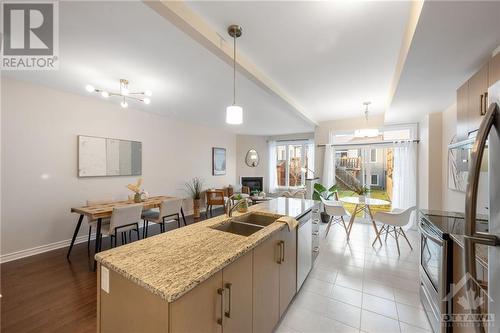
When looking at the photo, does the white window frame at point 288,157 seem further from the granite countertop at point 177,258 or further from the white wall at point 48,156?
the granite countertop at point 177,258

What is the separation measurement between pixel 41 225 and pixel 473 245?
457 cm

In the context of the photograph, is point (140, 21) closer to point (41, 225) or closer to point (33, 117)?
point (33, 117)

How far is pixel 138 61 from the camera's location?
7.52ft

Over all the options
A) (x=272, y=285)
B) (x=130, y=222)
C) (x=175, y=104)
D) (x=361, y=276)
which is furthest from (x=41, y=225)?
(x=361, y=276)

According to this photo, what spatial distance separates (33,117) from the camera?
2.95 metres

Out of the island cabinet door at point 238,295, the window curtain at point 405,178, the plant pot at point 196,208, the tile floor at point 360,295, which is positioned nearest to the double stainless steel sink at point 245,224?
the island cabinet door at point 238,295

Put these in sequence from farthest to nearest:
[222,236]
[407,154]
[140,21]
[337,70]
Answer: [407,154] < [337,70] < [140,21] < [222,236]

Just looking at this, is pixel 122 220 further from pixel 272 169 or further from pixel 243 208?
pixel 272 169

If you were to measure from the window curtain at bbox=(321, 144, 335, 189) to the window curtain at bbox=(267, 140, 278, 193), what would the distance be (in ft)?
7.54

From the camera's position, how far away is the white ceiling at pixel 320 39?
1.54 meters

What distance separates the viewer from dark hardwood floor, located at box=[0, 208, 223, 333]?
1710 millimetres

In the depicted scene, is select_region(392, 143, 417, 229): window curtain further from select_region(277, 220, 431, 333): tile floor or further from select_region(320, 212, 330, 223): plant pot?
select_region(320, 212, 330, 223): plant pot

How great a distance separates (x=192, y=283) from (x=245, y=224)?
108 cm

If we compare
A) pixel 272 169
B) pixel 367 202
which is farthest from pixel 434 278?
pixel 272 169
